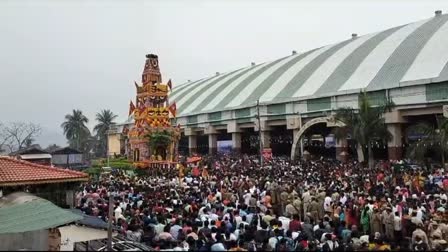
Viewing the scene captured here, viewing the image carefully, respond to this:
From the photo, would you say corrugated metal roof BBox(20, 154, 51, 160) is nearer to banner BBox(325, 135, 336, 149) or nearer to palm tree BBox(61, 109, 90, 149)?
banner BBox(325, 135, 336, 149)

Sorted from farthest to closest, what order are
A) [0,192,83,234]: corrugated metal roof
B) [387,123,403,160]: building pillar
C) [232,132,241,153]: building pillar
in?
[232,132,241,153]: building pillar < [387,123,403,160]: building pillar < [0,192,83,234]: corrugated metal roof

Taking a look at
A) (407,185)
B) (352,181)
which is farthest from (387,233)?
(352,181)

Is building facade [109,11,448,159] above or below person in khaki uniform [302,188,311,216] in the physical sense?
above

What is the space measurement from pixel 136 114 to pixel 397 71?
18.3 m

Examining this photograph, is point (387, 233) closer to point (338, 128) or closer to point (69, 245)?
point (69, 245)

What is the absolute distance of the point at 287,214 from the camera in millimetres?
13188

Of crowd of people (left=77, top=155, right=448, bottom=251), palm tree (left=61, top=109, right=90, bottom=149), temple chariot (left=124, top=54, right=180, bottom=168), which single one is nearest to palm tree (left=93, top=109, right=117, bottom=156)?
palm tree (left=61, top=109, right=90, bottom=149)

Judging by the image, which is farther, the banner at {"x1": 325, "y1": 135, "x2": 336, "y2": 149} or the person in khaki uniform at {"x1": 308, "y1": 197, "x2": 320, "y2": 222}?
the banner at {"x1": 325, "y1": 135, "x2": 336, "y2": 149}

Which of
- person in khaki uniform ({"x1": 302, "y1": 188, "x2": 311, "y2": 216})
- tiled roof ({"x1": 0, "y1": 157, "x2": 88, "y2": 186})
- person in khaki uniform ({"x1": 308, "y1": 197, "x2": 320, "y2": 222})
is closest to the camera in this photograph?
person in khaki uniform ({"x1": 308, "y1": 197, "x2": 320, "y2": 222})

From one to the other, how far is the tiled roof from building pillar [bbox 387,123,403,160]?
19.2 m

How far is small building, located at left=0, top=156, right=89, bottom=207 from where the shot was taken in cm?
1456

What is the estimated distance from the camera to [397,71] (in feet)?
96.1

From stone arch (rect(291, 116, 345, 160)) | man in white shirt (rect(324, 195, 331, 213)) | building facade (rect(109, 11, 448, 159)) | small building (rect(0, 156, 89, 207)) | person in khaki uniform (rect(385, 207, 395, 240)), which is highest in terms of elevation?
building facade (rect(109, 11, 448, 159))

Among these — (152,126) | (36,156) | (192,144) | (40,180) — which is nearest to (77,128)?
(192,144)
